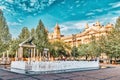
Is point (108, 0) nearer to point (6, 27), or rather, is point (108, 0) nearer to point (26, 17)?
point (26, 17)

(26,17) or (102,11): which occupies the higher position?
(102,11)

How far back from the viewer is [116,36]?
40.3 m

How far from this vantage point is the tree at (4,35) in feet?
132

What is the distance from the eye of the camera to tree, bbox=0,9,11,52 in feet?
132

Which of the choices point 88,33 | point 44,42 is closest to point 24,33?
point 44,42

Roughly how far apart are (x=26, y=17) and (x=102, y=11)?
17.4 m

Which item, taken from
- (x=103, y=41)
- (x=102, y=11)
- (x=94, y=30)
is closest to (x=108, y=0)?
(x=102, y=11)

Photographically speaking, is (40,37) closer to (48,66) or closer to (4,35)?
(4,35)

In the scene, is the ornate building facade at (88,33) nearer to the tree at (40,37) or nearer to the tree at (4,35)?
the tree at (40,37)

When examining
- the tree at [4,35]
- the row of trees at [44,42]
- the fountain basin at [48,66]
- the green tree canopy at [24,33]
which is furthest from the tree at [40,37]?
the fountain basin at [48,66]

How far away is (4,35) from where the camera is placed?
4025 centimetres

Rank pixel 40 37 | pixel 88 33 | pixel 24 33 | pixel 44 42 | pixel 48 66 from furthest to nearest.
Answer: pixel 88 33, pixel 24 33, pixel 40 37, pixel 44 42, pixel 48 66

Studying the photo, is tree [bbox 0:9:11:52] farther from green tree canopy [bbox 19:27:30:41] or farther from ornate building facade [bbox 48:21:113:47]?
ornate building facade [bbox 48:21:113:47]

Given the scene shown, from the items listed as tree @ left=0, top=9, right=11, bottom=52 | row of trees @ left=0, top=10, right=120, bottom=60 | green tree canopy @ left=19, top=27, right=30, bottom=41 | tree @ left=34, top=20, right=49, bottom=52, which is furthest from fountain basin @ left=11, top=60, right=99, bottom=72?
green tree canopy @ left=19, top=27, right=30, bottom=41
